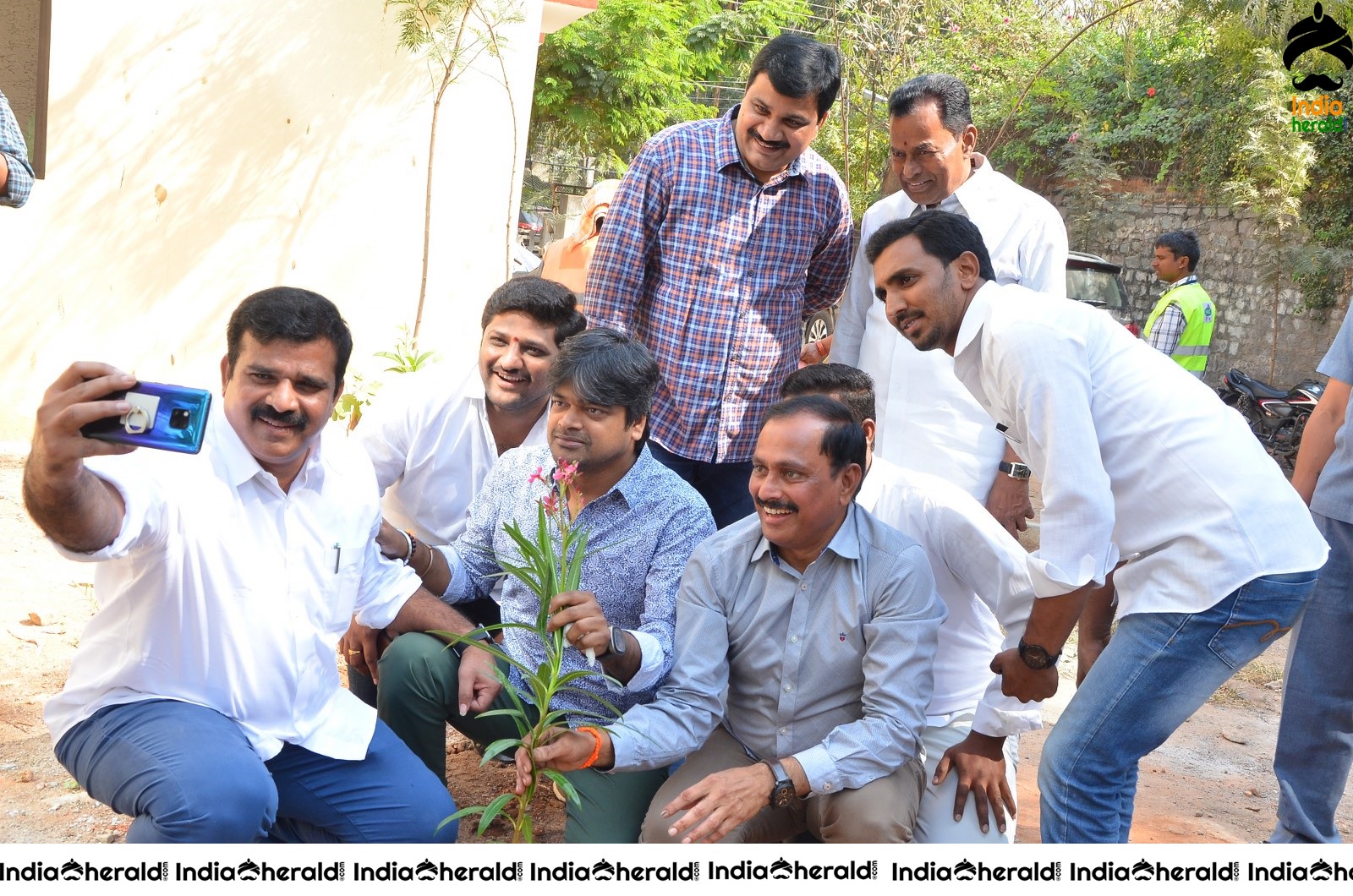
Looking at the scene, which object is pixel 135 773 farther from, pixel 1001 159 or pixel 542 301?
pixel 1001 159

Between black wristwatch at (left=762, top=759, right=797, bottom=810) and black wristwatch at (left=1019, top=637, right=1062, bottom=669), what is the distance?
0.61 meters

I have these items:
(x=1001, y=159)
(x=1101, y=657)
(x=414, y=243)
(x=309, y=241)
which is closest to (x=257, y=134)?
(x=309, y=241)

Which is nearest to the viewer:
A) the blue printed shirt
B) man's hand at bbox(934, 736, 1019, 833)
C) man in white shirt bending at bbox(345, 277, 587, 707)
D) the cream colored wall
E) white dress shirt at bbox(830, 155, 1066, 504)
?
man's hand at bbox(934, 736, 1019, 833)

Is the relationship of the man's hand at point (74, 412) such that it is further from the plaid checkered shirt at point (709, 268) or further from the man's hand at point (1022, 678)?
the plaid checkered shirt at point (709, 268)

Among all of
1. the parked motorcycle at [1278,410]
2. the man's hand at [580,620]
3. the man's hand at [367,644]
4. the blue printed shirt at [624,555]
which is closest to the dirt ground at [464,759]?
the man's hand at [367,644]

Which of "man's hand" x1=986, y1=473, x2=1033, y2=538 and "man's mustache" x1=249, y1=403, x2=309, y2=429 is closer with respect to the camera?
"man's mustache" x1=249, y1=403, x2=309, y2=429

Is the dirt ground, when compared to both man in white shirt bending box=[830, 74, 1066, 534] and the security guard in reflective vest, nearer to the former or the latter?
man in white shirt bending box=[830, 74, 1066, 534]

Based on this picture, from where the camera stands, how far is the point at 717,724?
3119 millimetres

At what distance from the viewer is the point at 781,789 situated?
2.81 meters

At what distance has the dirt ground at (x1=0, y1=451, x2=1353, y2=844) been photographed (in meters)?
3.57

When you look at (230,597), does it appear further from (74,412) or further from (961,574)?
(961,574)

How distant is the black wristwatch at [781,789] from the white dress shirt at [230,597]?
100 centimetres

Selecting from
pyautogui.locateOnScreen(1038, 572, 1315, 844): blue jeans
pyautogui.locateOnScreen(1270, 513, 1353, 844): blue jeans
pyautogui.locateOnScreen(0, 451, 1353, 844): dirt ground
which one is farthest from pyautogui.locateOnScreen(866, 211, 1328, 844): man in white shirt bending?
pyautogui.locateOnScreen(0, 451, 1353, 844): dirt ground

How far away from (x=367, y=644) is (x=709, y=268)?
5.30 ft
